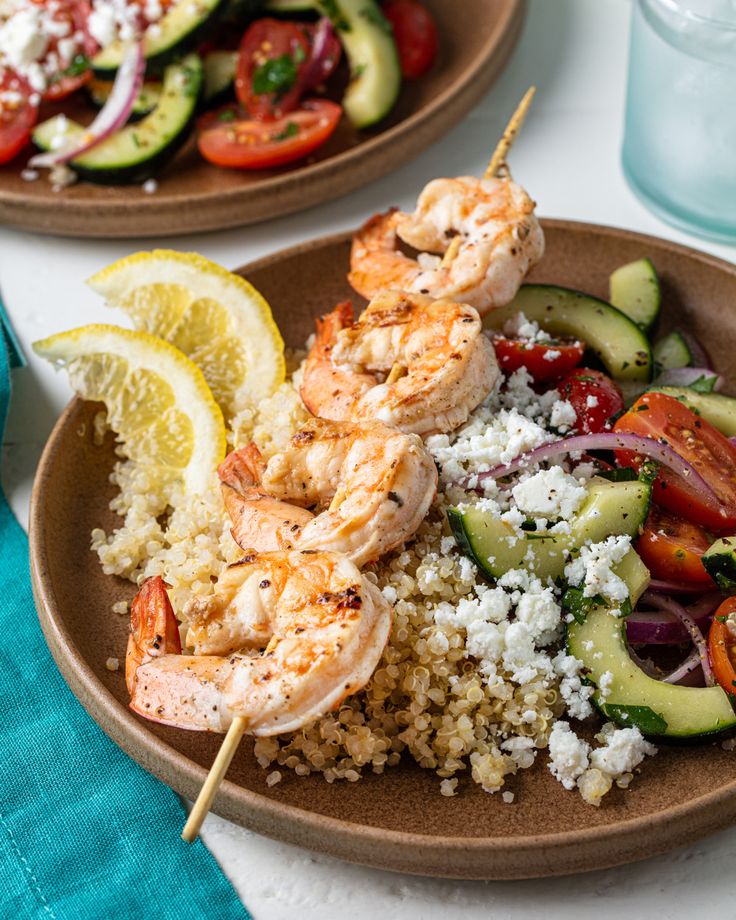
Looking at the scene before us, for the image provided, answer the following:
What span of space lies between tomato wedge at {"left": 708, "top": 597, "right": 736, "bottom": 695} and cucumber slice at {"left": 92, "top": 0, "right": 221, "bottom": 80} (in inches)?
130

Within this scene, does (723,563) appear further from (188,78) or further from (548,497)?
(188,78)

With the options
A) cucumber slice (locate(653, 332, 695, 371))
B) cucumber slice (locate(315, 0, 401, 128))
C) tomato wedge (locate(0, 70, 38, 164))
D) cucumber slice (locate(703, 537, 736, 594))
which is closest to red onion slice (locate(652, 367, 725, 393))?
cucumber slice (locate(653, 332, 695, 371))

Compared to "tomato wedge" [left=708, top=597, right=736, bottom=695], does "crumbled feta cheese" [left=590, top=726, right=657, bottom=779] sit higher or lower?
lower

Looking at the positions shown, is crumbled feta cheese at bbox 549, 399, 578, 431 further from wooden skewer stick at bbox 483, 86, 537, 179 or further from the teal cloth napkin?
the teal cloth napkin

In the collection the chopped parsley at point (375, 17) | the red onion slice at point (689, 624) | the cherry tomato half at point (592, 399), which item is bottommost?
the red onion slice at point (689, 624)

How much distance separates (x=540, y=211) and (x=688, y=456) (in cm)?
193

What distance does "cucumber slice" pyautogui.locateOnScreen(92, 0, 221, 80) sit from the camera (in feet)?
15.7

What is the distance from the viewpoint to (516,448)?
283cm

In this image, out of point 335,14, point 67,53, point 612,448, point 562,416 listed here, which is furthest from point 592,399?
point 67,53

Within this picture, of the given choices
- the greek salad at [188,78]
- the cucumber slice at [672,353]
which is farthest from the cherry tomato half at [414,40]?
the cucumber slice at [672,353]

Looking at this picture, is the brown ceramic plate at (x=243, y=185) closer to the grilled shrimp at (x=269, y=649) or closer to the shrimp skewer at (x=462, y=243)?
the shrimp skewer at (x=462, y=243)

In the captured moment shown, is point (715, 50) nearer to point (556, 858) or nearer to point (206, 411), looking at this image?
point (206, 411)

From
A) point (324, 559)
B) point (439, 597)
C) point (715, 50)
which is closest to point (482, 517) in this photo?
point (439, 597)

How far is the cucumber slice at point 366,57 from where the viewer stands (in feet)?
15.4
